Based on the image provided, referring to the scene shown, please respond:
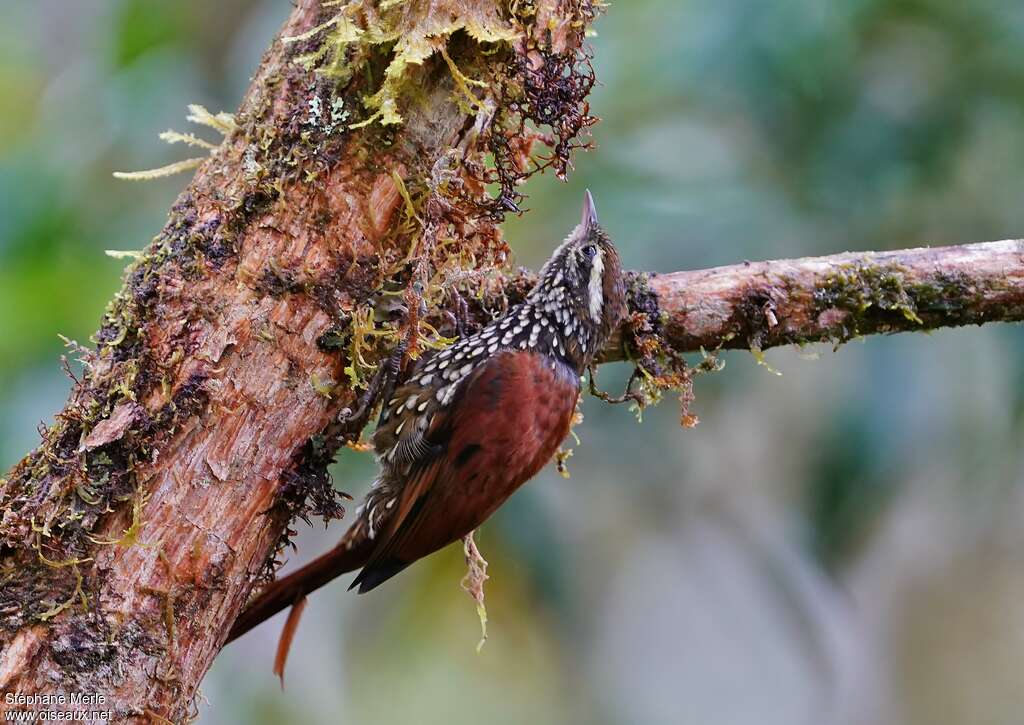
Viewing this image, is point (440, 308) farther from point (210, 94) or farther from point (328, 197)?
point (210, 94)

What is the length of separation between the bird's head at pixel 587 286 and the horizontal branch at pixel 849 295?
6.9 inches

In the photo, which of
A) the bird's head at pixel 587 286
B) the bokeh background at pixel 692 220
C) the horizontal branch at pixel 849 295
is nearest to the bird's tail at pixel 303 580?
the bird's head at pixel 587 286

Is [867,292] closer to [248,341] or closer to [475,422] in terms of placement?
[475,422]

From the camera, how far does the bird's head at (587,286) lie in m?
2.95

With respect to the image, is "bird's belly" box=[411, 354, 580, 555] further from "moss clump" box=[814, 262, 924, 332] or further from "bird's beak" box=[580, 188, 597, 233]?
"moss clump" box=[814, 262, 924, 332]

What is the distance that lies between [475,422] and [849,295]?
1.11 metres

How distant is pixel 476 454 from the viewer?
291 centimetres

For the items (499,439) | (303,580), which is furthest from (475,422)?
(303,580)

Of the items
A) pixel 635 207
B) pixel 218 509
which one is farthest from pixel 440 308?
pixel 635 207

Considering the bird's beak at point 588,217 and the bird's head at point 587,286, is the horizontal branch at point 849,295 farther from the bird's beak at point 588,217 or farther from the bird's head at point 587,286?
the bird's beak at point 588,217

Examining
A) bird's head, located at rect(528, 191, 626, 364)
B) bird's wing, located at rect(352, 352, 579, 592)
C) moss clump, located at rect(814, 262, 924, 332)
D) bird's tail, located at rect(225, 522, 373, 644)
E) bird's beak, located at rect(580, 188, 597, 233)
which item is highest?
bird's beak, located at rect(580, 188, 597, 233)

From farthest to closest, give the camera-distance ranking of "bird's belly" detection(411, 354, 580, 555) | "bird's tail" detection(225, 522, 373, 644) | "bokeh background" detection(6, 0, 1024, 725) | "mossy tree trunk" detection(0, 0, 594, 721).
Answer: "bokeh background" detection(6, 0, 1024, 725), "bird's belly" detection(411, 354, 580, 555), "bird's tail" detection(225, 522, 373, 644), "mossy tree trunk" detection(0, 0, 594, 721)

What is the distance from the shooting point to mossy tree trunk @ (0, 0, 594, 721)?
2.19m

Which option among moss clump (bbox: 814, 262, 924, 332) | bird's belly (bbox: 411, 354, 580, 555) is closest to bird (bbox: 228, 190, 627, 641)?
bird's belly (bbox: 411, 354, 580, 555)
